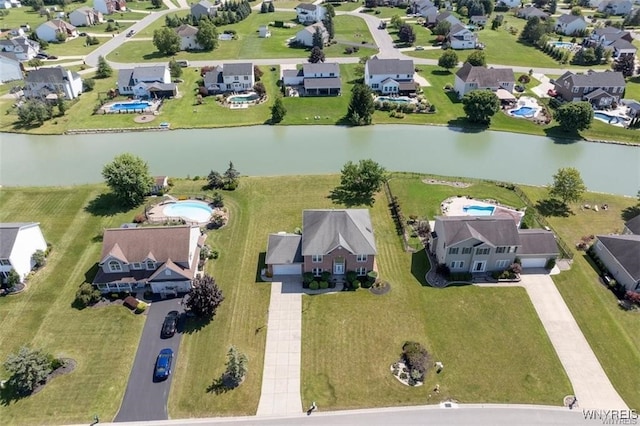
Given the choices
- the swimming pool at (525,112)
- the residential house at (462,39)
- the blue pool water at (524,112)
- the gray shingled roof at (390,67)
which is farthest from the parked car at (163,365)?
the residential house at (462,39)

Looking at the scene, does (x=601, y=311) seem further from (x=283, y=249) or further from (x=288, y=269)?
(x=283, y=249)

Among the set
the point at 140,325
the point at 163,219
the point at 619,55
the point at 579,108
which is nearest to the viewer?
the point at 140,325

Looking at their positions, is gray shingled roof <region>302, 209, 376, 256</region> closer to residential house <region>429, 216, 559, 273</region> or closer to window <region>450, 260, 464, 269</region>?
residential house <region>429, 216, 559, 273</region>

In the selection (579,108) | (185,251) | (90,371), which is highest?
(579,108)

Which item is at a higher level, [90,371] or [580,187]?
[580,187]

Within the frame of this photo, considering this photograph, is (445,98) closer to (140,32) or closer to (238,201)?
(238,201)

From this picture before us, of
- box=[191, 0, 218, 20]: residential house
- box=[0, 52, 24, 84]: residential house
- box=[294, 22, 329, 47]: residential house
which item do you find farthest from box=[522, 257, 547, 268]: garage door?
box=[191, 0, 218, 20]: residential house

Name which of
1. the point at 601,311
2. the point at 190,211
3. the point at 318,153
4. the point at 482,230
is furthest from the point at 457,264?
the point at 190,211

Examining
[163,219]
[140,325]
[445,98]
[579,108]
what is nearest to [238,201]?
[163,219]
